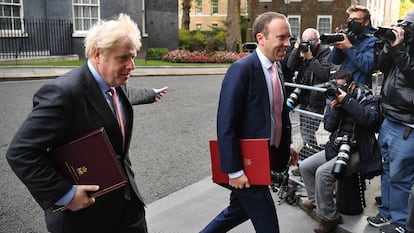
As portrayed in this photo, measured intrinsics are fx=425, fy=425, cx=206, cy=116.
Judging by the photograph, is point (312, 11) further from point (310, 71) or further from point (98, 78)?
point (98, 78)

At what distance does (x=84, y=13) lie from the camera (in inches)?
878

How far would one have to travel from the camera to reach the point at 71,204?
2248mm

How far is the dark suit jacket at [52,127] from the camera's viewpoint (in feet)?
6.98

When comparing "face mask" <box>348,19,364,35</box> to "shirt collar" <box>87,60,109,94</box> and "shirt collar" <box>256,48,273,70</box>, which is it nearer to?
"shirt collar" <box>256,48,273,70</box>

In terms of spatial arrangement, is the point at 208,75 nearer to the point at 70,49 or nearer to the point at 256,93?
the point at 70,49

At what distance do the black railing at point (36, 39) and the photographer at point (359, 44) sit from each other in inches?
708

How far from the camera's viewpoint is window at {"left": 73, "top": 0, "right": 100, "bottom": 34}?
A: 22.0 m

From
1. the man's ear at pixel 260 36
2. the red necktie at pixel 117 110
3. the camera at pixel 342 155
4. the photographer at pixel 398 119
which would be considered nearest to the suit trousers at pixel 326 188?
the camera at pixel 342 155

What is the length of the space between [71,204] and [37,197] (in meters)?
0.17

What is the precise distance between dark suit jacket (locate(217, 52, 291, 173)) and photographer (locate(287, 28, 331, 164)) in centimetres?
185

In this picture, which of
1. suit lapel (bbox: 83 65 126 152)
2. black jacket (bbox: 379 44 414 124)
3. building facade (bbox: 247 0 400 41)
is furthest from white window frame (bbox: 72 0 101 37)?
suit lapel (bbox: 83 65 126 152)

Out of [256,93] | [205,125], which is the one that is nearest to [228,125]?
[256,93]

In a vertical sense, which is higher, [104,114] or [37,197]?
[104,114]

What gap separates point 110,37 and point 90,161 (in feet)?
2.18
